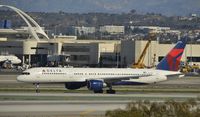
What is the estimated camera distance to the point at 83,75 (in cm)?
7806

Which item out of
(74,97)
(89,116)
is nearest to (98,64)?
(74,97)

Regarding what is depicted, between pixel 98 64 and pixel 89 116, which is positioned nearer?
pixel 89 116

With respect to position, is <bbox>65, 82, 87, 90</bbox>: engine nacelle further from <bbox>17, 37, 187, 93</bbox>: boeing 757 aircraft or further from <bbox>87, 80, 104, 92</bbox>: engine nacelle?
<bbox>87, 80, 104, 92</bbox>: engine nacelle

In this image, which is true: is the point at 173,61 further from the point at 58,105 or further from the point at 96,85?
the point at 58,105

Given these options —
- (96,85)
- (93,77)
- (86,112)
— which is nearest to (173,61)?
(93,77)

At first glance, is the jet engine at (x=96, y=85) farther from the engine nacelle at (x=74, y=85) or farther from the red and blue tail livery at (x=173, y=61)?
the red and blue tail livery at (x=173, y=61)

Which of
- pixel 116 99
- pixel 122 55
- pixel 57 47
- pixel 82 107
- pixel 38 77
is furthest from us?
pixel 57 47

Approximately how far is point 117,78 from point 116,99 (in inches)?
643

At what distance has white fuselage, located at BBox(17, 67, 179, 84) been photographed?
77.1m

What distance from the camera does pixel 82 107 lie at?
173 feet

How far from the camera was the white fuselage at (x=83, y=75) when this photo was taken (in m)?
77.1

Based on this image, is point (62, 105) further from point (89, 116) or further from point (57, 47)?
point (57, 47)

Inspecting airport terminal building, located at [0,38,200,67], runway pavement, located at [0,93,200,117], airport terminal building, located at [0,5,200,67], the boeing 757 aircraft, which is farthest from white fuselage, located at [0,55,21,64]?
runway pavement, located at [0,93,200,117]

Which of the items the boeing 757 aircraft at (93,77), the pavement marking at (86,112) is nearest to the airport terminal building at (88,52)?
the boeing 757 aircraft at (93,77)
